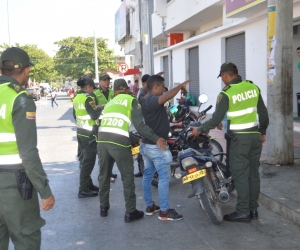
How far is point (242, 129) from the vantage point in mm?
5016

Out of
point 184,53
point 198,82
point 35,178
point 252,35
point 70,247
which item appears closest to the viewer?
point 35,178

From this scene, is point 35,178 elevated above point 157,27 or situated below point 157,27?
below

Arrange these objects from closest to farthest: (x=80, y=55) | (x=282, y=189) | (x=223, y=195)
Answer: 1. (x=223, y=195)
2. (x=282, y=189)
3. (x=80, y=55)

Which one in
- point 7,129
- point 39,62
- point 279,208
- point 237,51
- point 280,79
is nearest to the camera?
point 7,129

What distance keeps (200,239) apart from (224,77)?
1989 mm

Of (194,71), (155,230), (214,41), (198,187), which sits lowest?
(155,230)

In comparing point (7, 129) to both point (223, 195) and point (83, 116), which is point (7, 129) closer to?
point (223, 195)

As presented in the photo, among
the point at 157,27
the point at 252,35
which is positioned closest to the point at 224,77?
the point at 252,35

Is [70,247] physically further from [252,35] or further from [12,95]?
[252,35]

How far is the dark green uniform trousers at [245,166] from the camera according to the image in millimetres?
5016

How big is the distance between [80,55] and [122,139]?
5447cm

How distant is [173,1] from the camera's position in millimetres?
19156

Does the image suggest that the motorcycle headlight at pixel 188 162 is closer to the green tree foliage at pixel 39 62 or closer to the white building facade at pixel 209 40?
the white building facade at pixel 209 40

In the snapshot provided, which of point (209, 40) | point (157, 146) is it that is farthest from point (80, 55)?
point (157, 146)
